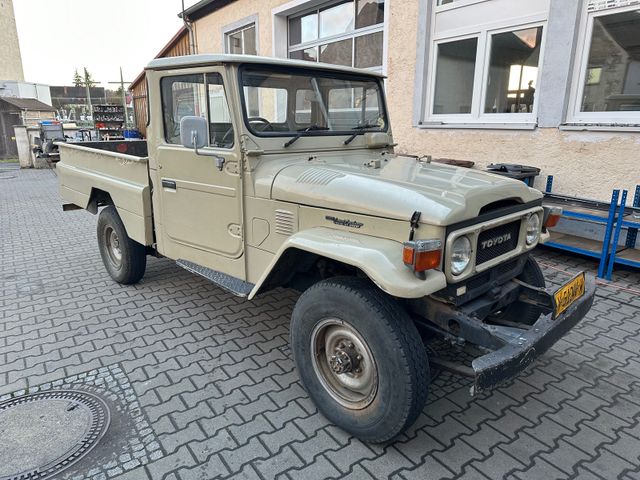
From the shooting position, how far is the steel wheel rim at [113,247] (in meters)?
4.88

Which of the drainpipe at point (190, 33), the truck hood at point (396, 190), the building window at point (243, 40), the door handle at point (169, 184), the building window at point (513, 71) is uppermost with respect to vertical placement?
the drainpipe at point (190, 33)

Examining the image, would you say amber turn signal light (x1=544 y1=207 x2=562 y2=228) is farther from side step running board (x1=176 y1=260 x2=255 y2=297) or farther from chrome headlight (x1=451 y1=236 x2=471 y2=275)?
side step running board (x1=176 y1=260 x2=255 y2=297)

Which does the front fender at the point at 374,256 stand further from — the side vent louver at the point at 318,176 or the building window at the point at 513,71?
the building window at the point at 513,71

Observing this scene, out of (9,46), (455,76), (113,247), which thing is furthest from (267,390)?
(9,46)

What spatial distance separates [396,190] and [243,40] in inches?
422

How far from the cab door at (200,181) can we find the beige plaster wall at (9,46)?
36.0 meters

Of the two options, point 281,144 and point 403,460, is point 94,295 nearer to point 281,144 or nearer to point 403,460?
point 281,144

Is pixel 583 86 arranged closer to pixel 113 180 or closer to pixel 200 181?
pixel 200 181

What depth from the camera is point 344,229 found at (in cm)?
261

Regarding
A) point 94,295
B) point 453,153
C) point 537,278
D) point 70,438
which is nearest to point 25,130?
point 94,295

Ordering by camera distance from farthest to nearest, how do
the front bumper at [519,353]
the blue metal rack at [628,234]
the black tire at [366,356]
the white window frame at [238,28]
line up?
the white window frame at [238,28] < the blue metal rack at [628,234] < the black tire at [366,356] < the front bumper at [519,353]

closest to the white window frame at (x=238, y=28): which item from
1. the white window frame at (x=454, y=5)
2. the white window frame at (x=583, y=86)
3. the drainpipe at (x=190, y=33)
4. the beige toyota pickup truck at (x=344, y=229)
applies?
the drainpipe at (x=190, y=33)

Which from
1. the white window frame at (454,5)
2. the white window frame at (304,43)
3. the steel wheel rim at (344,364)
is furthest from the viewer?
the white window frame at (304,43)

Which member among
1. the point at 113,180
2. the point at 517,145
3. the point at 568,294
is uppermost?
the point at 517,145
